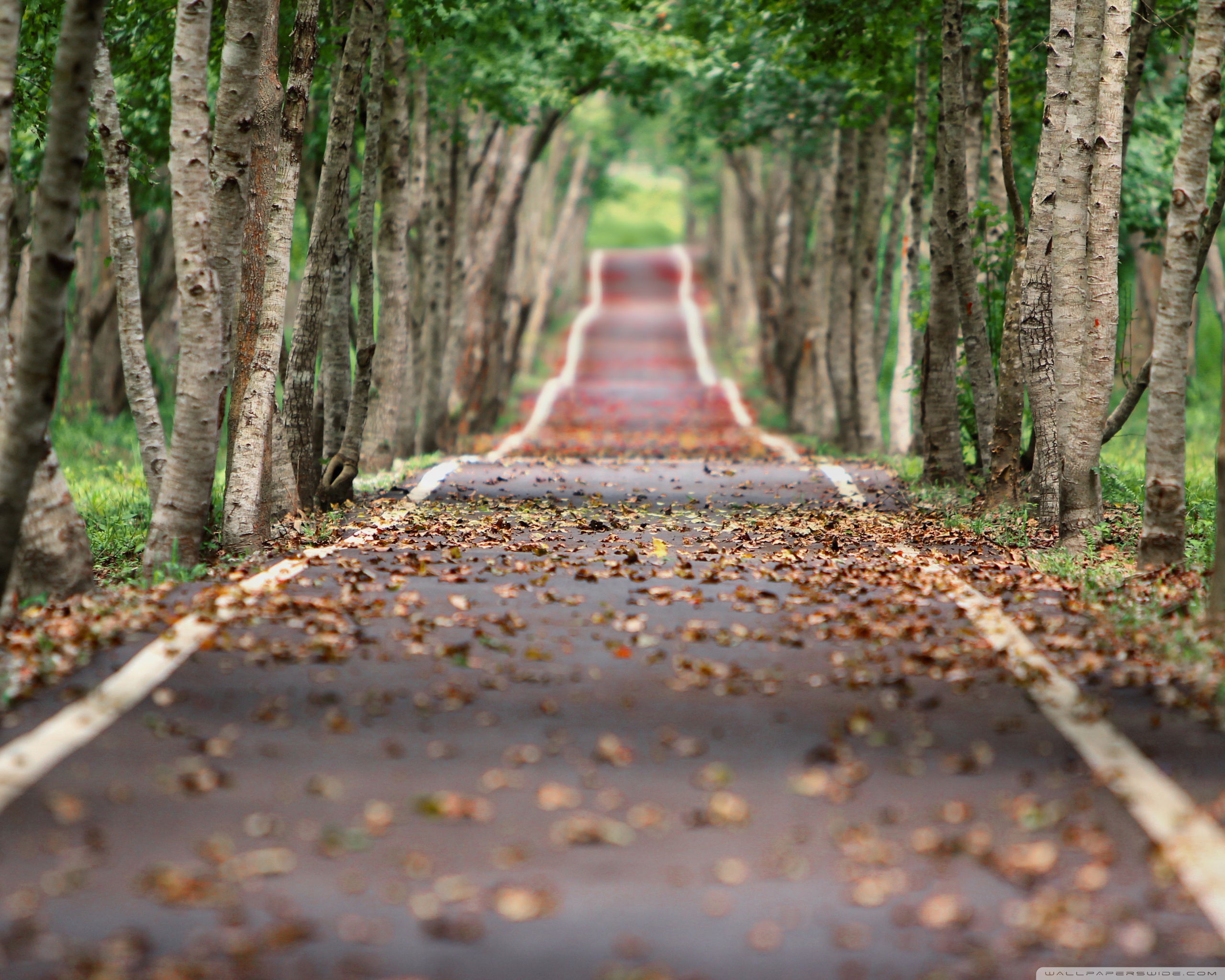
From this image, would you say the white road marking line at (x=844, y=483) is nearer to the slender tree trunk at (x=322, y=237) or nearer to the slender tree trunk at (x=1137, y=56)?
the slender tree trunk at (x=1137, y=56)

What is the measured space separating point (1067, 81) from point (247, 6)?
683cm

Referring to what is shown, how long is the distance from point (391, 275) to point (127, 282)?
6932 mm

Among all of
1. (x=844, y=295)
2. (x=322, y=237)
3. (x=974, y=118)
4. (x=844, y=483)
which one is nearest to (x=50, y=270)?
(x=322, y=237)

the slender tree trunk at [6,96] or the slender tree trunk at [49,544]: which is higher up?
the slender tree trunk at [6,96]

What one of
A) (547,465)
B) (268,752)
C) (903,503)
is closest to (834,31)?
(903,503)

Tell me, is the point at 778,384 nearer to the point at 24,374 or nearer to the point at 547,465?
the point at 547,465

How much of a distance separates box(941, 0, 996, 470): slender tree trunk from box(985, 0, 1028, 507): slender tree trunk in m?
0.23

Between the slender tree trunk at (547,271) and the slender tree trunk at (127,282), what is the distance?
2734cm

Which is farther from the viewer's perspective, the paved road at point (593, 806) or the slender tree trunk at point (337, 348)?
the slender tree trunk at point (337, 348)

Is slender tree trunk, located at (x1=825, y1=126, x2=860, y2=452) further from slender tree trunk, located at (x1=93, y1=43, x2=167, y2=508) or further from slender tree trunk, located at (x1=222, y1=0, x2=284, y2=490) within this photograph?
slender tree trunk, located at (x1=93, y1=43, x2=167, y2=508)

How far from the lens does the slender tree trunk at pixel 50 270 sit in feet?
20.8

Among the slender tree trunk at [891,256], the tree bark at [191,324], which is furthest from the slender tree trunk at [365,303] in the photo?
the slender tree trunk at [891,256]

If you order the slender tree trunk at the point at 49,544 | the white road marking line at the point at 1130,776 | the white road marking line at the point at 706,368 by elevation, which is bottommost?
the white road marking line at the point at 706,368

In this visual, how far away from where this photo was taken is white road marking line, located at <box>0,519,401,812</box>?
5.34m
